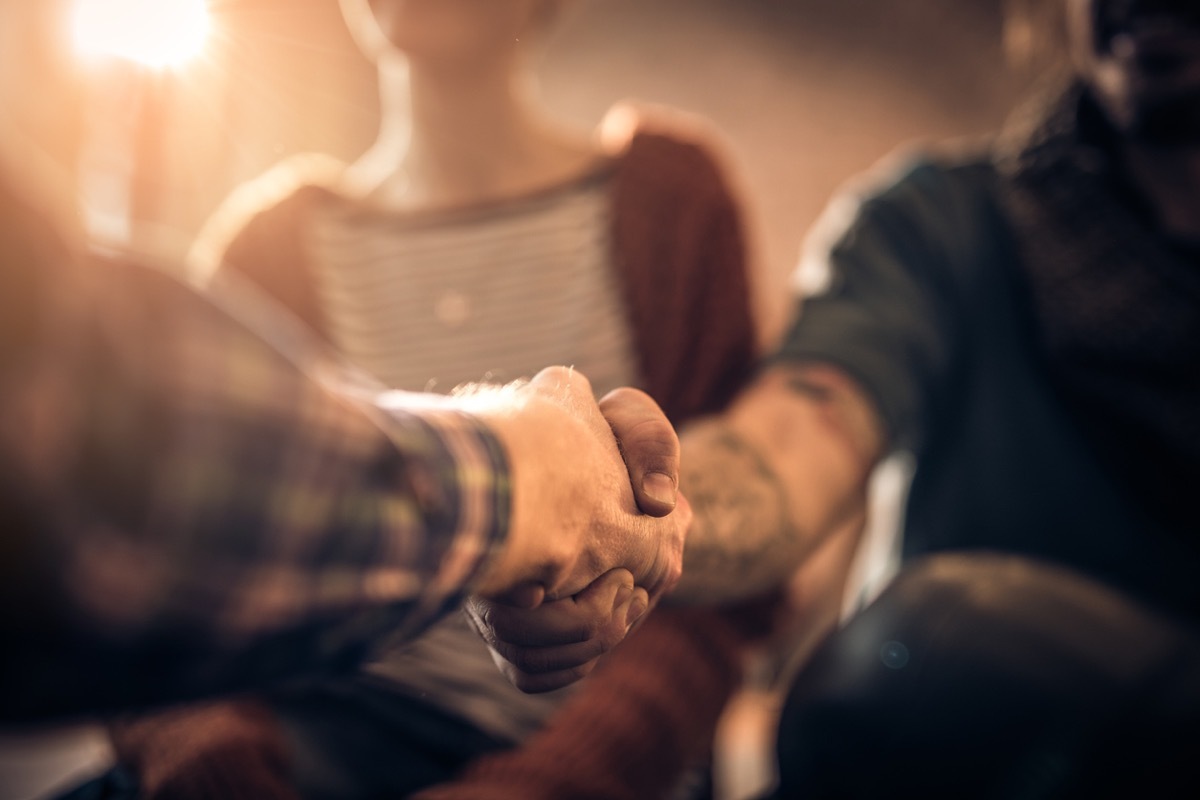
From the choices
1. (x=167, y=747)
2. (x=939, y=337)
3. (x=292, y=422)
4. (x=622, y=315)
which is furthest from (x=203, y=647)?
(x=939, y=337)

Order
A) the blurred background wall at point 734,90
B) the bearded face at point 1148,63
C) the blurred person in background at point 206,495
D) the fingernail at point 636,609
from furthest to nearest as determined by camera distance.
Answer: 1. the blurred background wall at point 734,90
2. the bearded face at point 1148,63
3. the fingernail at point 636,609
4. the blurred person in background at point 206,495

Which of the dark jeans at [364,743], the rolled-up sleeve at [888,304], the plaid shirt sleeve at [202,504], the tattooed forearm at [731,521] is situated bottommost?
the dark jeans at [364,743]

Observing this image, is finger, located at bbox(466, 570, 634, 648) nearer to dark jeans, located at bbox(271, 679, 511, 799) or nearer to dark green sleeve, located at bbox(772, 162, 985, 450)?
dark jeans, located at bbox(271, 679, 511, 799)

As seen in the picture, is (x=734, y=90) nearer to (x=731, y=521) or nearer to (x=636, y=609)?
(x=731, y=521)

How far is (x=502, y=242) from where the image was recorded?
639mm

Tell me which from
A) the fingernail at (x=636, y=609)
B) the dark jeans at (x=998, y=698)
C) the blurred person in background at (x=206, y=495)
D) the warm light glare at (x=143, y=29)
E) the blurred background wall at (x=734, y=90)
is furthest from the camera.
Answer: the blurred background wall at (x=734, y=90)

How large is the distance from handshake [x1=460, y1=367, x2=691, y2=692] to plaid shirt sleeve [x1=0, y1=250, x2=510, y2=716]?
0.02m

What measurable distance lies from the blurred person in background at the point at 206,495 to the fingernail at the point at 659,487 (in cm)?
2

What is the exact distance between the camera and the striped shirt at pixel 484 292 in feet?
2.03

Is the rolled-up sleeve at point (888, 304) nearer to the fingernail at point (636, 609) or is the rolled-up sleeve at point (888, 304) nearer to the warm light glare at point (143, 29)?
the fingernail at point (636, 609)

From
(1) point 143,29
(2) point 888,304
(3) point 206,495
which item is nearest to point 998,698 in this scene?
(2) point 888,304

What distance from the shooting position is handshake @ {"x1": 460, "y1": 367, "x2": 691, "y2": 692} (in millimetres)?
217

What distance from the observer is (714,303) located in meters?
0.64

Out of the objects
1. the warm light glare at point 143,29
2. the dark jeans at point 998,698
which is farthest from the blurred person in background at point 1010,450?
the warm light glare at point 143,29
